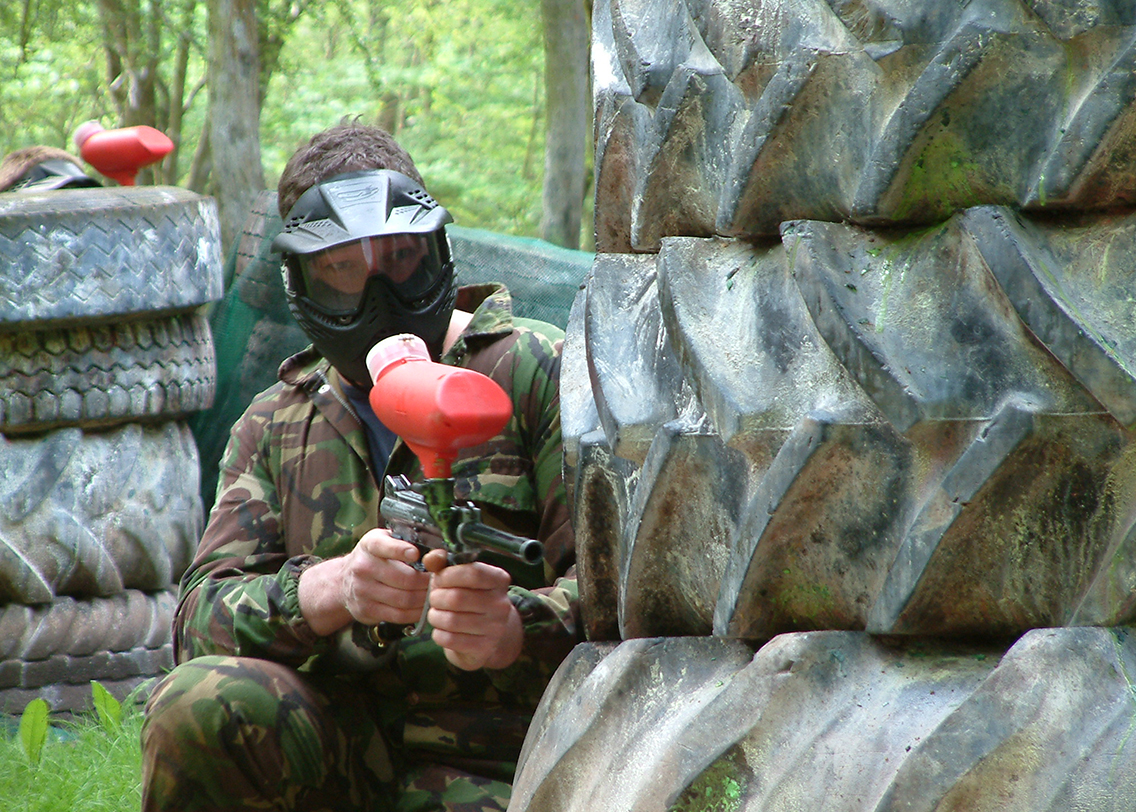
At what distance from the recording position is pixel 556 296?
399cm

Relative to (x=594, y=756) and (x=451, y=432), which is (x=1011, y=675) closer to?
(x=594, y=756)

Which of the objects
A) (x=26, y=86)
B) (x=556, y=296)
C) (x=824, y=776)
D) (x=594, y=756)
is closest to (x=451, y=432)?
(x=594, y=756)

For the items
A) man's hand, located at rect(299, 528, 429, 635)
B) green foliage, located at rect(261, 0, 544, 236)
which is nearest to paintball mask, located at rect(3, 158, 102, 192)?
man's hand, located at rect(299, 528, 429, 635)

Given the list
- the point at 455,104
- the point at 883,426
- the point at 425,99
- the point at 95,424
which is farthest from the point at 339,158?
the point at 425,99

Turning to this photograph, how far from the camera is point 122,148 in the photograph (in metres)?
4.77

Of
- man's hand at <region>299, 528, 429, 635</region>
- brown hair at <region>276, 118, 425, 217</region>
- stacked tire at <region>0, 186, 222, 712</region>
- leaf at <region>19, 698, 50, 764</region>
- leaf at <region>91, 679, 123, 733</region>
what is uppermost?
brown hair at <region>276, 118, 425, 217</region>

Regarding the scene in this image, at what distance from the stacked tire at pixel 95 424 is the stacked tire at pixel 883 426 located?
3.21m

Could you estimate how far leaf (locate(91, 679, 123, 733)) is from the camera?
12.1 feet

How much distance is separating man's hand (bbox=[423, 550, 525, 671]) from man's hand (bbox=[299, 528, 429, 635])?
0.21ft

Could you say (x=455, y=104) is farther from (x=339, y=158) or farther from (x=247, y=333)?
(x=339, y=158)

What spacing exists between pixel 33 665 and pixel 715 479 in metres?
3.52

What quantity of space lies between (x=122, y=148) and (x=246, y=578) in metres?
3.05

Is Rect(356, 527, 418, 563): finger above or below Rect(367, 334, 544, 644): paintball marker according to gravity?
below

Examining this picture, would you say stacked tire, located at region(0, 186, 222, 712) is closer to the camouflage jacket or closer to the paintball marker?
the camouflage jacket
